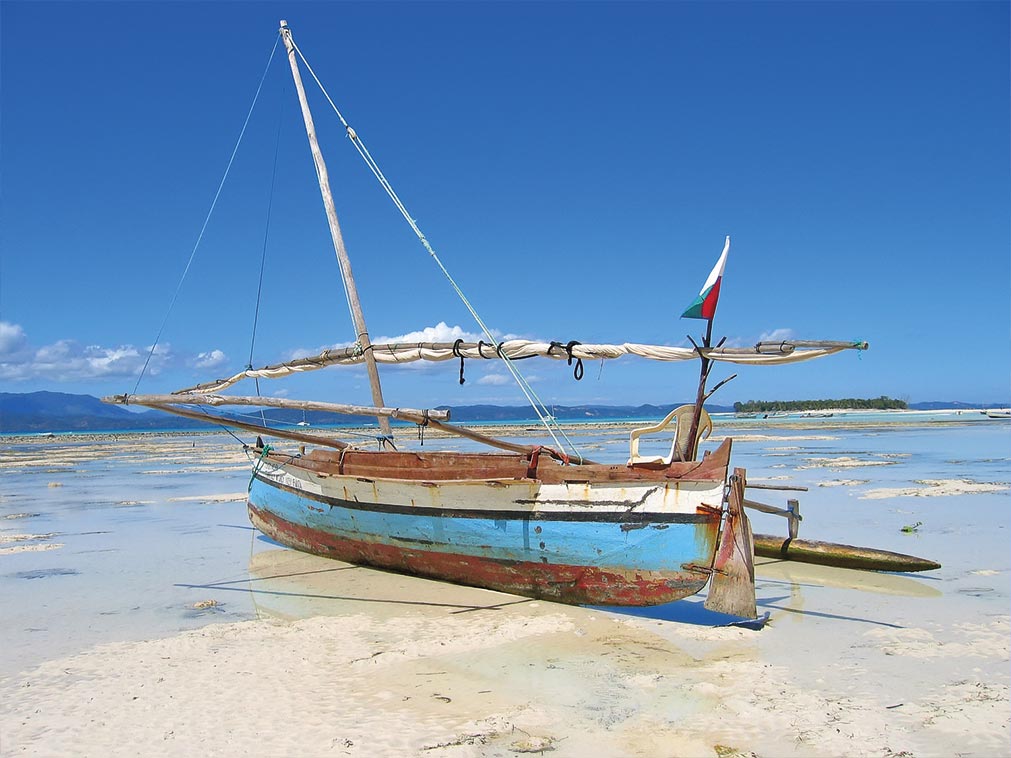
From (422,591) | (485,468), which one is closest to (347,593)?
(422,591)

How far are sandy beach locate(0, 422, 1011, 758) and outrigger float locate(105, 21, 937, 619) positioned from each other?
0.35 meters

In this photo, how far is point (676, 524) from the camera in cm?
716

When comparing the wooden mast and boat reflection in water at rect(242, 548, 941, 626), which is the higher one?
the wooden mast

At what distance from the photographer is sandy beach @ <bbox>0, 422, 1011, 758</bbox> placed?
16.0 feet

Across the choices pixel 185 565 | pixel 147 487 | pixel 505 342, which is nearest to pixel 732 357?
pixel 505 342

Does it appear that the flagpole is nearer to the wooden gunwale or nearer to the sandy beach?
the wooden gunwale

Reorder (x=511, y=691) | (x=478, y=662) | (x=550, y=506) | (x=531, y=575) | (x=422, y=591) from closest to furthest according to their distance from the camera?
(x=511, y=691) < (x=478, y=662) < (x=550, y=506) < (x=531, y=575) < (x=422, y=591)

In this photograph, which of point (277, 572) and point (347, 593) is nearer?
point (347, 593)

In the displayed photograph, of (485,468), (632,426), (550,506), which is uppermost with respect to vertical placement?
(485,468)

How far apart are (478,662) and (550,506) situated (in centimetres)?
197

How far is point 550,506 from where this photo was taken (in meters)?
7.82

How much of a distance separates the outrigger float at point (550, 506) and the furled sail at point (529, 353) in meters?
0.02

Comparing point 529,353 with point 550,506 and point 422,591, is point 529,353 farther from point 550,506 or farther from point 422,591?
point 422,591

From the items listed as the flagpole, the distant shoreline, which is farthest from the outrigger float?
the distant shoreline
